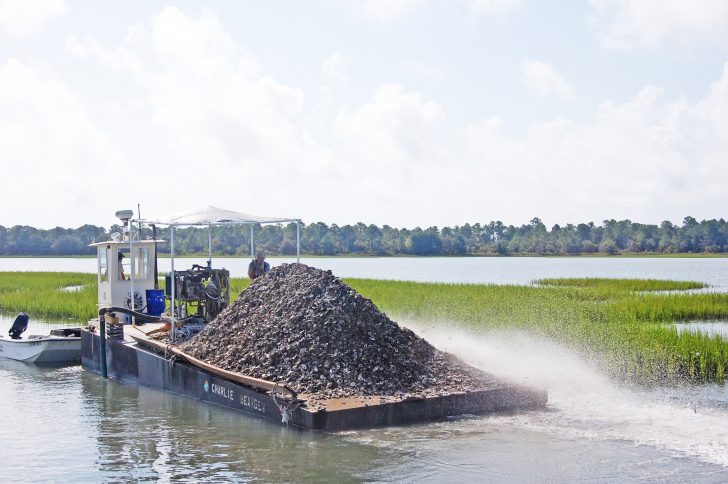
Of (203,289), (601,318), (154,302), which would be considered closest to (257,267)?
(203,289)

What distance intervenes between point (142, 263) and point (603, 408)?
1252 centimetres

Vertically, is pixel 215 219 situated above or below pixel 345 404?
above

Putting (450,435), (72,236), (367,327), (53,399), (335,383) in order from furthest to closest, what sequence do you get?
(72,236)
(53,399)
(367,327)
(335,383)
(450,435)

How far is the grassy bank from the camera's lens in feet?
56.3

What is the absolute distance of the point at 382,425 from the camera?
1232 centimetres

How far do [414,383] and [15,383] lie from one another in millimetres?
10526

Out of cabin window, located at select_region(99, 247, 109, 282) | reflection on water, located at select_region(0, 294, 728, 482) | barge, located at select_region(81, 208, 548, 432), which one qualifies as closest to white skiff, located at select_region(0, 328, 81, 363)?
barge, located at select_region(81, 208, 548, 432)

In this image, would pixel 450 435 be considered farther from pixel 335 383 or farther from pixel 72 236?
pixel 72 236

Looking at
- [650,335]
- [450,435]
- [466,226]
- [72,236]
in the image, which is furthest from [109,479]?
[466,226]

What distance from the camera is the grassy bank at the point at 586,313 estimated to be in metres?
17.2

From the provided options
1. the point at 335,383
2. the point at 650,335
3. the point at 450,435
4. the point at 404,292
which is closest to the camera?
the point at 450,435

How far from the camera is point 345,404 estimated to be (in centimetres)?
1235

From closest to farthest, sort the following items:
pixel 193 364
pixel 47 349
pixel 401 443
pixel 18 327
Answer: pixel 401 443
pixel 193 364
pixel 47 349
pixel 18 327

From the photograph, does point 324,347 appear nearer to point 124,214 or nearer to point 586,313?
point 124,214
